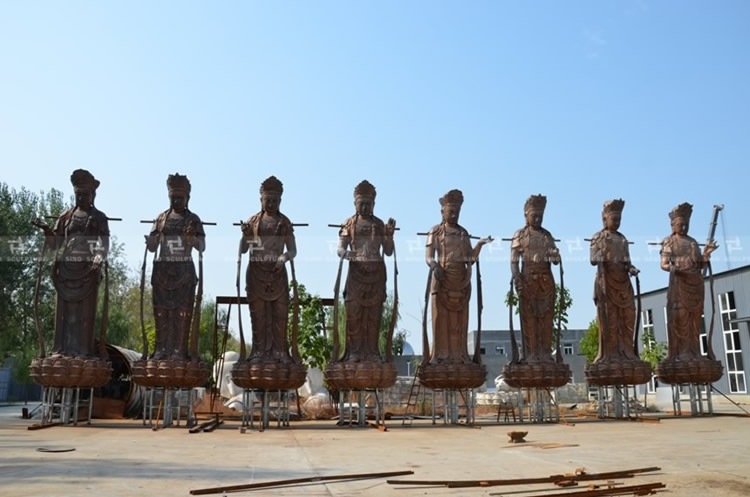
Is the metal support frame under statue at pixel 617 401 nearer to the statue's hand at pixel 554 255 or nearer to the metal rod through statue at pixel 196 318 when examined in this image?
the statue's hand at pixel 554 255

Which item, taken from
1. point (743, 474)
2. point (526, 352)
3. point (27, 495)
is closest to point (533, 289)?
point (526, 352)

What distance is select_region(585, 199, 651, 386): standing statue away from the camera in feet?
46.4

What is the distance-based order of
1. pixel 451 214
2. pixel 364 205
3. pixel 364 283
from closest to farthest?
pixel 364 283, pixel 364 205, pixel 451 214

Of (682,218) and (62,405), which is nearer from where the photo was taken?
(62,405)

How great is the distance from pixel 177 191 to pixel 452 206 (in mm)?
5533

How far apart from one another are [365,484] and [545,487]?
1.43 metres

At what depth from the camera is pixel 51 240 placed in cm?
1274

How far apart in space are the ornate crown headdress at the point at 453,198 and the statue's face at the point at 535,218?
5.23 ft

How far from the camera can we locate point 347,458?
710 centimetres

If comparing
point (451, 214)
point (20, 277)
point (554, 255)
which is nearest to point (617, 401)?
point (554, 255)

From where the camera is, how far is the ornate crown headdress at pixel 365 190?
13.1m

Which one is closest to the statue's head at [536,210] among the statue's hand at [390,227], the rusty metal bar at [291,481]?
the statue's hand at [390,227]

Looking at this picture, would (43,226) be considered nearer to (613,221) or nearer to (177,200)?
(177,200)

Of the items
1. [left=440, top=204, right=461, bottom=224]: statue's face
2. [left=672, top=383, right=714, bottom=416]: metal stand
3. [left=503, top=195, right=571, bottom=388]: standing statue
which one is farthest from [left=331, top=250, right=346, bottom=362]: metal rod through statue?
[left=672, top=383, right=714, bottom=416]: metal stand
